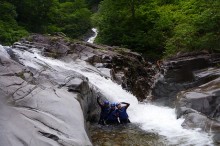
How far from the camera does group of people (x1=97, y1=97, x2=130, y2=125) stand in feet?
50.3

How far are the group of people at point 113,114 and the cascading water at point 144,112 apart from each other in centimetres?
86

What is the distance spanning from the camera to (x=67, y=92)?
44.6ft

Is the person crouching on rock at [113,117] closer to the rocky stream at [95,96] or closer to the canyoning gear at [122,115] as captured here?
the canyoning gear at [122,115]

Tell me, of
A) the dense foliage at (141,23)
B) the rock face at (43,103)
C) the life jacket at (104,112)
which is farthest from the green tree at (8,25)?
the life jacket at (104,112)

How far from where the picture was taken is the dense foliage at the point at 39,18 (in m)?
35.1

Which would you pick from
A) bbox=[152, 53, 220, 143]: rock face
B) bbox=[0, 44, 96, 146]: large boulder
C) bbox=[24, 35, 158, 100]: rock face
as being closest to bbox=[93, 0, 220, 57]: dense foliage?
bbox=[24, 35, 158, 100]: rock face

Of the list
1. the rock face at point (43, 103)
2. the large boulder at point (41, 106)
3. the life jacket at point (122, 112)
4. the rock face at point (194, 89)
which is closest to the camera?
the large boulder at point (41, 106)

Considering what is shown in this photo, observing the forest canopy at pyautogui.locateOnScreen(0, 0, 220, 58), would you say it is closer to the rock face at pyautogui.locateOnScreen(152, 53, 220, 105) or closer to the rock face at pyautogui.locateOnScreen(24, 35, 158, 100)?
the rock face at pyautogui.locateOnScreen(152, 53, 220, 105)

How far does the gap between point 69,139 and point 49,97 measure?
2.77 m

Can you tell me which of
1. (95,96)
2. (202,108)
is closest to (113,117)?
(95,96)

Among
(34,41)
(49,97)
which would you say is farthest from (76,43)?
(49,97)

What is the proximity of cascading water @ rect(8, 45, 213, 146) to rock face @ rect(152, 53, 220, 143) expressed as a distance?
0.52 metres

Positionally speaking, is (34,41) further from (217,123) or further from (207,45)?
(217,123)

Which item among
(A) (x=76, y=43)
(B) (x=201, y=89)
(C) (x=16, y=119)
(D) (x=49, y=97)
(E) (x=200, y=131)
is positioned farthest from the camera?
(A) (x=76, y=43)
